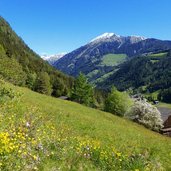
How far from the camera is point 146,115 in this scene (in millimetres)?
96938

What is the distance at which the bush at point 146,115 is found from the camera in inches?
3765

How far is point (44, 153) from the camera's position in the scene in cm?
1288

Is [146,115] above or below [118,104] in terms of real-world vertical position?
below

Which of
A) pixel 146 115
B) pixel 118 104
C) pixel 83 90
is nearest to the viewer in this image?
pixel 146 115

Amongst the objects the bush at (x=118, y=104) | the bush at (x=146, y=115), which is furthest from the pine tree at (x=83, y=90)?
the bush at (x=146, y=115)

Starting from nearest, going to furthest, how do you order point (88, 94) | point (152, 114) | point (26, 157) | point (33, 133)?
point (26, 157) → point (33, 133) → point (152, 114) → point (88, 94)

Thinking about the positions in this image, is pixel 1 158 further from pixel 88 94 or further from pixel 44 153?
pixel 88 94

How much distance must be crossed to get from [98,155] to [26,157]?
392 centimetres

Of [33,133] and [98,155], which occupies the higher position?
[33,133]

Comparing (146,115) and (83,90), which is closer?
(146,115)

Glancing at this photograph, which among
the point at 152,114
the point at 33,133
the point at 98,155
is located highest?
the point at 33,133

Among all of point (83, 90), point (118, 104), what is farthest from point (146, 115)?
point (83, 90)

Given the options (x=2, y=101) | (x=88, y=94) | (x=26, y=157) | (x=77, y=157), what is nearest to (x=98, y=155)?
(x=77, y=157)

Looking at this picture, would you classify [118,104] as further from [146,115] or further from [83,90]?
[146,115]
